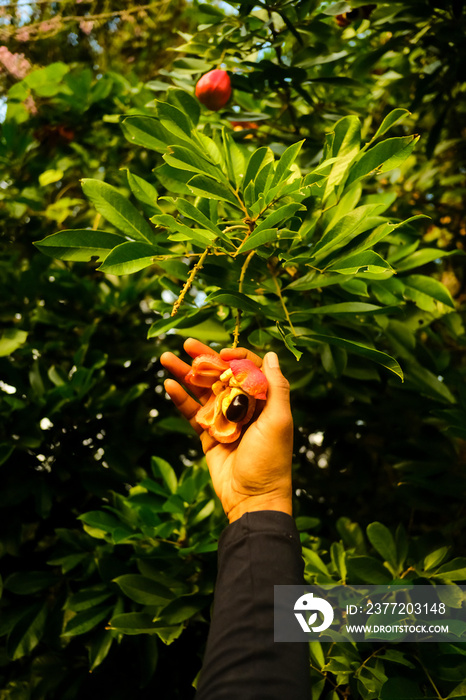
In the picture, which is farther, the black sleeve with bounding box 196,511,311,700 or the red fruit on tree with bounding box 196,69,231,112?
the red fruit on tree with bounding box 196,69,231,112

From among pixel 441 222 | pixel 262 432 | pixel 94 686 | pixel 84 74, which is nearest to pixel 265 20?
pixel 84 74

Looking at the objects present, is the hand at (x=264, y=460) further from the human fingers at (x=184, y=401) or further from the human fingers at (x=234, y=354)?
the human fingers at (x=184, y=401)

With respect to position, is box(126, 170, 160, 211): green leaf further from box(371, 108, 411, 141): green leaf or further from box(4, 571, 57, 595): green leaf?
box(4, 571, 57, 595): green leaf

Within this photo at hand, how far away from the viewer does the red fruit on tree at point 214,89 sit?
3.14ft

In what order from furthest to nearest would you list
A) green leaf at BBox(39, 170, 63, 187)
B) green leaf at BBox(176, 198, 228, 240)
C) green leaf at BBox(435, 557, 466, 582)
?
green leaf at BBox(39, 170, 63, 187) → green leaf at BBox(435, 557, 466, 582) → green leaf at BBox(176, 198, 228, 240)

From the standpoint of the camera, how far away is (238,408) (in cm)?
66

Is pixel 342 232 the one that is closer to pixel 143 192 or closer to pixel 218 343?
pixel 143 192

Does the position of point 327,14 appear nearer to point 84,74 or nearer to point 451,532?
point 84,74

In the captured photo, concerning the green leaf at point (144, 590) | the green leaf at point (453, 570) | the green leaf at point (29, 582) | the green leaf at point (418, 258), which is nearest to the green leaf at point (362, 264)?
the green leaf at point (418, 258)

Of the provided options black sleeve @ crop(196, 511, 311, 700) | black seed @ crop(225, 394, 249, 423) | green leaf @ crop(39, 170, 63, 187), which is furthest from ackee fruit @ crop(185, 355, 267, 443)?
green leaf @ crop(39, 170, 63, 187)

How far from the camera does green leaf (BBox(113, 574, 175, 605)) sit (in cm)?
90

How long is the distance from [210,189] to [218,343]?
458mm

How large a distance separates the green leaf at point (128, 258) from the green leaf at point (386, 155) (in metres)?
0.33

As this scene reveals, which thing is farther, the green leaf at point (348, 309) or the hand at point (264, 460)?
the green leaf at point (348, 309)
